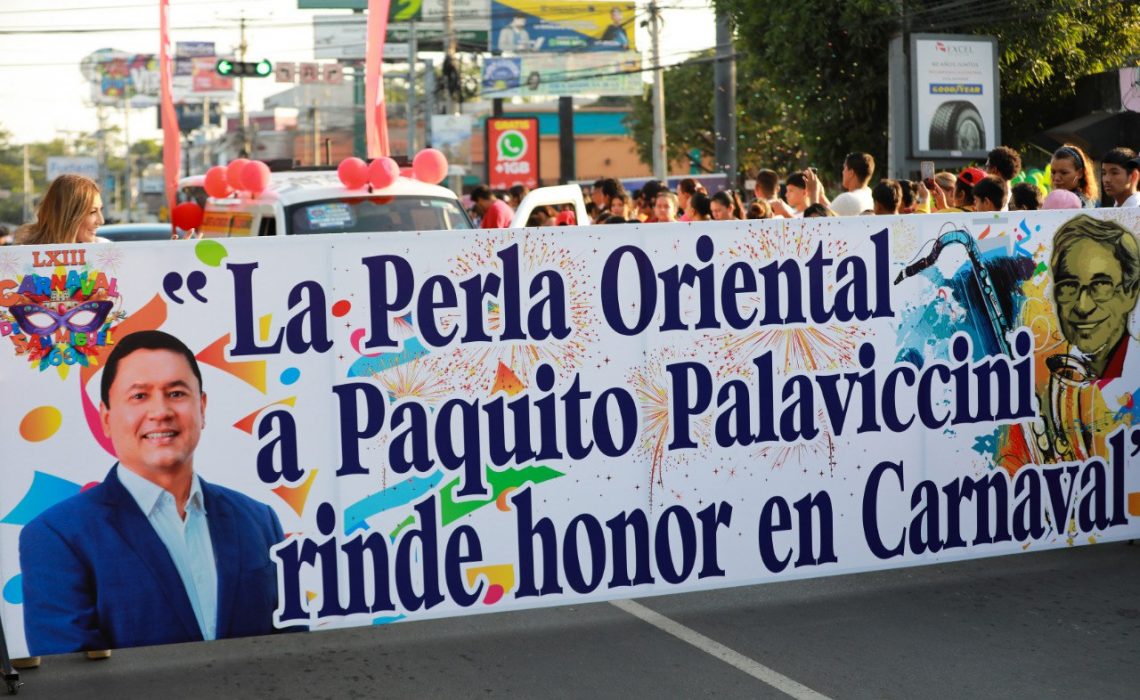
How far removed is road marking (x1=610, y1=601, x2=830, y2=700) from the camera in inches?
204

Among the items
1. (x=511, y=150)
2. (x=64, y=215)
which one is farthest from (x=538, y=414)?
(x=511, y=150)

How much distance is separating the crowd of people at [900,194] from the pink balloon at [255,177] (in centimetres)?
202

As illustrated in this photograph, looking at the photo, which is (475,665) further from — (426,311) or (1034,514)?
(1034,514)

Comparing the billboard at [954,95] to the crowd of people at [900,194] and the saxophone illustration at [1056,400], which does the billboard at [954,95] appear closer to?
the crowd of people at [900,194]

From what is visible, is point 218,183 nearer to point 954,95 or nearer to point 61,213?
point 61,213

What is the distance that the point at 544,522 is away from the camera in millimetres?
5684

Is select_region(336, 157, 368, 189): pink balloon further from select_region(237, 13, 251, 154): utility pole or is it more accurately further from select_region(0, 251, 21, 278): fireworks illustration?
select_region(237, 13, 251, 154): utility pole

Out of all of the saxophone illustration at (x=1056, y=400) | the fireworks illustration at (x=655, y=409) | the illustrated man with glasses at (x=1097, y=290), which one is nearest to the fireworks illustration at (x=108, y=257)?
the fireworks illustration at (x=655, y=409)

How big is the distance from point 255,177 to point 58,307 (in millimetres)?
7303

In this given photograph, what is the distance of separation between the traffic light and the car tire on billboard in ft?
75.7

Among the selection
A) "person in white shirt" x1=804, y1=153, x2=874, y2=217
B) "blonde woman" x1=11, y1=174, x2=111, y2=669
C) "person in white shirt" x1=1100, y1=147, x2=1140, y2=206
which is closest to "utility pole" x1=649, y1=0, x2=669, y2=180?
"person in white shirt" x1=804, y1=153, x2=874, y2=217

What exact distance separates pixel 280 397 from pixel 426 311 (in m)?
0.63

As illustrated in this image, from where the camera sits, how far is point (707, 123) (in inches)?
2039

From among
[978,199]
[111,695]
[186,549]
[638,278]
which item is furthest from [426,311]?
[978,199]
